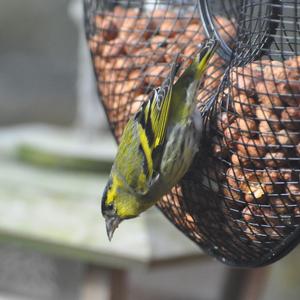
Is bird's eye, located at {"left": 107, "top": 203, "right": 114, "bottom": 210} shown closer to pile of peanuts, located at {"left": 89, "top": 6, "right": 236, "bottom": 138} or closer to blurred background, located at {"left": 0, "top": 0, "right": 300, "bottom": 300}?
pile of peanuts, located at {"left": 89, "top": 6, "right": 236, "bottom": 138}

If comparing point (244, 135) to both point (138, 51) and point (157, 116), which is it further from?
point (138, 51)

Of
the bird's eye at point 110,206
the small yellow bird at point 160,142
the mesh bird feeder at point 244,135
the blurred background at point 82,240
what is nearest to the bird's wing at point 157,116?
the small yellow bird at point 160,142

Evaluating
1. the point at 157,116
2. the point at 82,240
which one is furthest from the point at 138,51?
the point at 82,240

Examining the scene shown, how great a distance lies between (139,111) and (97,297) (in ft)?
5.33

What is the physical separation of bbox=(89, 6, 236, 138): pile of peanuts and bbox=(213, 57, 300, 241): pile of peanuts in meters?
0.28

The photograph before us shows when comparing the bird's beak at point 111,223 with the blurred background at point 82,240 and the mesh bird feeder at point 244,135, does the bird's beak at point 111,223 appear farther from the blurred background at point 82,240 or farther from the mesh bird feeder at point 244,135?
the blurred background at point 82,240

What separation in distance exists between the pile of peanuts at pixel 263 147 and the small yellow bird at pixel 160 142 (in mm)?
103

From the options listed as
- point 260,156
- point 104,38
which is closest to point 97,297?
point 104,38

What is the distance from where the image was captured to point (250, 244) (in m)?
1.78

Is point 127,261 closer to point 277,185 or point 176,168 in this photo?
point 176,168

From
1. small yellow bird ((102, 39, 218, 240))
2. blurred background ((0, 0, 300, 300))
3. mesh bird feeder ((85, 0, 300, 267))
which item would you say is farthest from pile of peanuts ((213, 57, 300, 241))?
blurred background ((0, 0, 300, 300))

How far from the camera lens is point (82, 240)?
10.1ft

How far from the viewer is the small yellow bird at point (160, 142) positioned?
1.81 meters

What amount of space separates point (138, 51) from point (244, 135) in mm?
578
